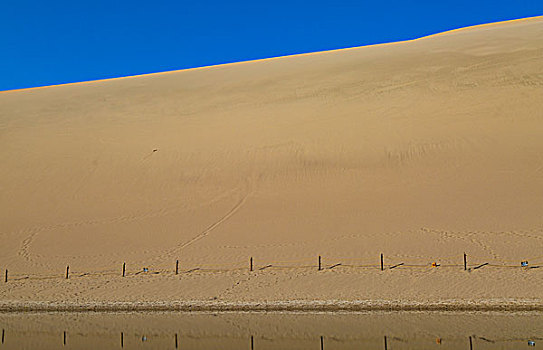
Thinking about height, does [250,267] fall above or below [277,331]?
above

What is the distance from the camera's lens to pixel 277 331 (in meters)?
8.91

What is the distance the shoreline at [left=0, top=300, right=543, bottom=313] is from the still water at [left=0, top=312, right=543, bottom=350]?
0.29 meters

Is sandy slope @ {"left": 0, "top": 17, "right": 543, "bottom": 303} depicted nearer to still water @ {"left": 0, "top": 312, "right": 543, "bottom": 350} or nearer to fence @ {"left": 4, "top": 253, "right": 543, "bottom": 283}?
fence @ {"left": 4, "top": 253, "right": 543, "bottom": 283}

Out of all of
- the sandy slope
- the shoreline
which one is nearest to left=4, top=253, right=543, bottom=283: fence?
the sandy slope

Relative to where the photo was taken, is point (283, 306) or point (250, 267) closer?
point (283, 306)

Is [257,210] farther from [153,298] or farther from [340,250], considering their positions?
[153,298]

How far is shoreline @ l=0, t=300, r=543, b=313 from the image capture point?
998 cm

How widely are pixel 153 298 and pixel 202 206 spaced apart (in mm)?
5334

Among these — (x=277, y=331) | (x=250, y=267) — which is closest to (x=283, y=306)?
(x=277, y=331)

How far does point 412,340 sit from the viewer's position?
26.4 feet

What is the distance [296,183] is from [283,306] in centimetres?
686

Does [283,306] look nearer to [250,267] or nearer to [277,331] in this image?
[277,331]

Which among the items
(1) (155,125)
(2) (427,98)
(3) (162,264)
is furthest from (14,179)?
(2) (427,98)

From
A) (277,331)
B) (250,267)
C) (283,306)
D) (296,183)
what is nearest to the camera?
(277,331)
